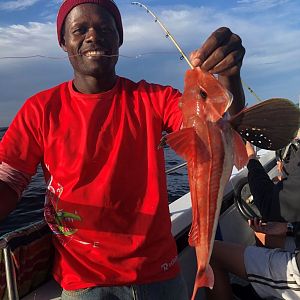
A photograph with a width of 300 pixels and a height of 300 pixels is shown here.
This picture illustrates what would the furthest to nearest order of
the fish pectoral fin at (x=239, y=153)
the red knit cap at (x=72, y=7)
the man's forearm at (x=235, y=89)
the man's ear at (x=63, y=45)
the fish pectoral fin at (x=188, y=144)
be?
the man's ear at (x=63, y=45) → the red knit cap at (x=72, y=7) → the man's forearm at (x=235, y=89) → the fish pectoral fin at (x=239, y=153) → the fish pectoral fin at (x=188, y=144)

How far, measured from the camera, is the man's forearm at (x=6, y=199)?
2451 millimetres

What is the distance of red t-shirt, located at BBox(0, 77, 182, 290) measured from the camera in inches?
93.2

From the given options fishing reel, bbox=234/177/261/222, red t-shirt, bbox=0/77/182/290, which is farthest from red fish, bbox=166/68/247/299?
fishing reel, bbox=234/177/261/222

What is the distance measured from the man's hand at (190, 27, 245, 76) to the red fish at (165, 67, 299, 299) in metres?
0.06

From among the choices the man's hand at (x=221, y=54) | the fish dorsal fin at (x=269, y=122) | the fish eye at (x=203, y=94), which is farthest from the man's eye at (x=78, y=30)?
the fish dorsal fin at (x=269, y=122)

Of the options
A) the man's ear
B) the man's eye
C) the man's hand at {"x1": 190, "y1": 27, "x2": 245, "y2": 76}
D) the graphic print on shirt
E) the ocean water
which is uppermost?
the man's eye

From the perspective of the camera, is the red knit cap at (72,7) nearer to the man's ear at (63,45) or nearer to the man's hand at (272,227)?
the man's ear at (63,45)

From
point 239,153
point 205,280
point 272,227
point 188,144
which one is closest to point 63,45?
point 188,144

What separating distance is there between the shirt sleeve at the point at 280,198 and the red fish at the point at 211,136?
56.9 inches

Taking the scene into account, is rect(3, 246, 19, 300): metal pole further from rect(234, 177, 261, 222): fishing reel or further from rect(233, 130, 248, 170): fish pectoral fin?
rect(234, 177, 261, 222): fishing reel

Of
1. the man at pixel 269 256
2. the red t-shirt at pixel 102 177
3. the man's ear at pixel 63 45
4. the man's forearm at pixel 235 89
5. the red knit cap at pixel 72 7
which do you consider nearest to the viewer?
the man's forearm at pixel 235 89

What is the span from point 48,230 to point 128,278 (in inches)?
30.3

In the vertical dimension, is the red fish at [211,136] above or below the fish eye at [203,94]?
below

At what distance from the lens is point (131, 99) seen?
2.59m
